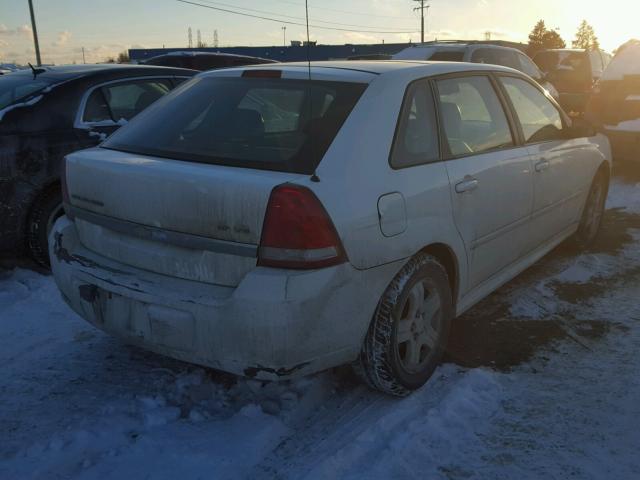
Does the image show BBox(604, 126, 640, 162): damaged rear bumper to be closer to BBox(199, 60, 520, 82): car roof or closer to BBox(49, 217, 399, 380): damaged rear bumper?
BBox(199, 60, 520, 82): car roof

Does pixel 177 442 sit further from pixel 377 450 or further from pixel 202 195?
pixel 202 195

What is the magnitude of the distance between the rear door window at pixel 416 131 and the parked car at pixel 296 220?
0.01 metres

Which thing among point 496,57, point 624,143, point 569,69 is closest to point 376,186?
point 624,143

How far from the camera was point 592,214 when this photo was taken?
5.43 metres

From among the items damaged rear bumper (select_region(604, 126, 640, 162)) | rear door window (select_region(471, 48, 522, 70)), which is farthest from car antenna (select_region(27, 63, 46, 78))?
rear door window (select_region(471, 48, 522, 70))

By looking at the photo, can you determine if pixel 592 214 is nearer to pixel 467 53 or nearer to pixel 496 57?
pixel 467 53

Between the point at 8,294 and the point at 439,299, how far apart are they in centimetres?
304

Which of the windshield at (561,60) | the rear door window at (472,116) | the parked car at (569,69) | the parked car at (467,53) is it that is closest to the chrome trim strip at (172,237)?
the rear door window at (472,116)

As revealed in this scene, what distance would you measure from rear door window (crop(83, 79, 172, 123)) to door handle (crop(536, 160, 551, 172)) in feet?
11.2

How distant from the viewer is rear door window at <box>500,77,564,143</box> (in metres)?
4.09

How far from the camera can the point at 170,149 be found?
292 cm

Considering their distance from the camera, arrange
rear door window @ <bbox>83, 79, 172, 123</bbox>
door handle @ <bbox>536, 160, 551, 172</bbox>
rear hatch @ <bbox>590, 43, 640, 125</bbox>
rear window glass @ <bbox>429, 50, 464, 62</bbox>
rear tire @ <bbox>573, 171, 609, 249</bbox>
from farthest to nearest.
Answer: rear window glass @ <bbox>429, 50, 464, 62</bbox>, rear hatch @ <bbox>590, 43, 640, 125</bbox>, rear tire @ <bbox>573, 171, 609, 249</bbox>, rear door window @ <bbox>83, 79, 172, 123</bbox>, door handle @ <bbox>536, 160, 551, 172</bbox>

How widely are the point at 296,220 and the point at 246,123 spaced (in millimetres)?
856

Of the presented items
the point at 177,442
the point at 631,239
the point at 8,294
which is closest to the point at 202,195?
the point at 177,442
